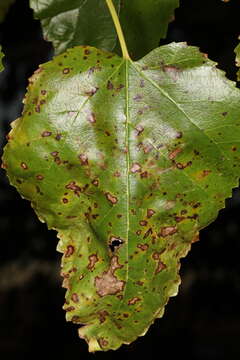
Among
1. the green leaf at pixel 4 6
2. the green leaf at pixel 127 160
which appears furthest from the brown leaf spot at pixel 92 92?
the green leaf at pixel 4 6

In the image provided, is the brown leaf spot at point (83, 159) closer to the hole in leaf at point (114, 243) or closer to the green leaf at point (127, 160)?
the green leaf at point (127, 160)

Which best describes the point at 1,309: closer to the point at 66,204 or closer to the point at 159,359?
the point at 159,359

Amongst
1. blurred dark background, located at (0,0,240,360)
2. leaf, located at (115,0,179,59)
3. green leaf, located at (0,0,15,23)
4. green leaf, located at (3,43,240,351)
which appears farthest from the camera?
blurred dark background, located at (0,0,240,360)

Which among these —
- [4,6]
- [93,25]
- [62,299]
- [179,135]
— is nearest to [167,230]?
[179,135]

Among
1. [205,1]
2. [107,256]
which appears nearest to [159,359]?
[205,1]

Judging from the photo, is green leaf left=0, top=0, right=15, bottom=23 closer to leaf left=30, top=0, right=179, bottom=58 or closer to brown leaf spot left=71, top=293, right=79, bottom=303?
leaf left=30, top=0, right=179, bottom=58

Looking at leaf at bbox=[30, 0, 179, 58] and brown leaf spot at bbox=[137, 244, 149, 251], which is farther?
leaf at bbox=[30, 0, 179, 58]

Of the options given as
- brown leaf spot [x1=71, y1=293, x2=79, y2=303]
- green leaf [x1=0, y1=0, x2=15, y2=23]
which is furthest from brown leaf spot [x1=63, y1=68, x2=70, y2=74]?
green leaf [x1=0, y1=0, x2=15, y2=23]
